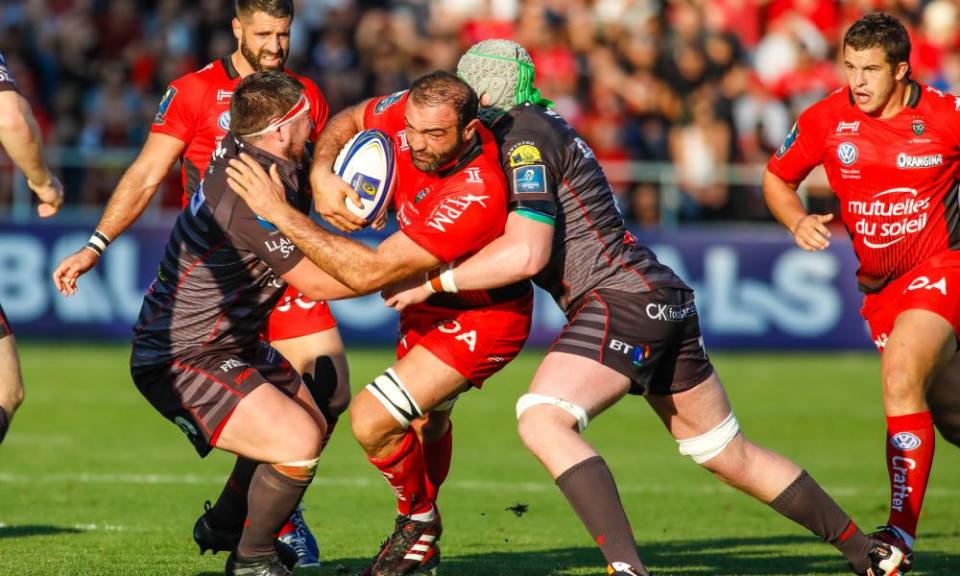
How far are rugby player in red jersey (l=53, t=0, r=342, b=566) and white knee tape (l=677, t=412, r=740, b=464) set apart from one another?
217 cm

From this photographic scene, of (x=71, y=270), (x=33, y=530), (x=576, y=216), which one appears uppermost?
(x=576, y=216)

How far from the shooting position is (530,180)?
6785 mm

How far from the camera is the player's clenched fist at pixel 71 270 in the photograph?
7543 mm

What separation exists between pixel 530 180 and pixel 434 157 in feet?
1.55

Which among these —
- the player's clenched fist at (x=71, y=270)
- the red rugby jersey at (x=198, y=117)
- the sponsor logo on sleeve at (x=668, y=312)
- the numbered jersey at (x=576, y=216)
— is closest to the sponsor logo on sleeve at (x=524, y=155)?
the numbered jersey at (x=576, y=216)

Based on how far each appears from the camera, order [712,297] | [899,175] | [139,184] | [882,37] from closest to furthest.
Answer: [882,37], [899,175], [139,184], [712,297]

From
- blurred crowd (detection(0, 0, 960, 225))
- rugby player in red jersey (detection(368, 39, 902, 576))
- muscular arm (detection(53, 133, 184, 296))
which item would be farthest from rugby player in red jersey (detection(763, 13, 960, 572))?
blurred crowd (detection(0, 0, 960, 225))

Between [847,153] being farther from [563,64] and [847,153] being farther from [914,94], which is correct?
[563,64]

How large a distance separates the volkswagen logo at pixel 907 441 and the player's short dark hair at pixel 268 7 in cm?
425

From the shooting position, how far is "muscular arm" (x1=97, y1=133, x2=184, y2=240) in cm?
830

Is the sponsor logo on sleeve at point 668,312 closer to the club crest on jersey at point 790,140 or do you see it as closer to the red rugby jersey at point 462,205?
the red rugby jersey at point 462,205

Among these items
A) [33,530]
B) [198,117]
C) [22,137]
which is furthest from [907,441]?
[33,530]

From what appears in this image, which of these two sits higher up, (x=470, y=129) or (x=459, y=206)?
(x=470, y=129)

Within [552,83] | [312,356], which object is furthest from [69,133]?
[312,356]
